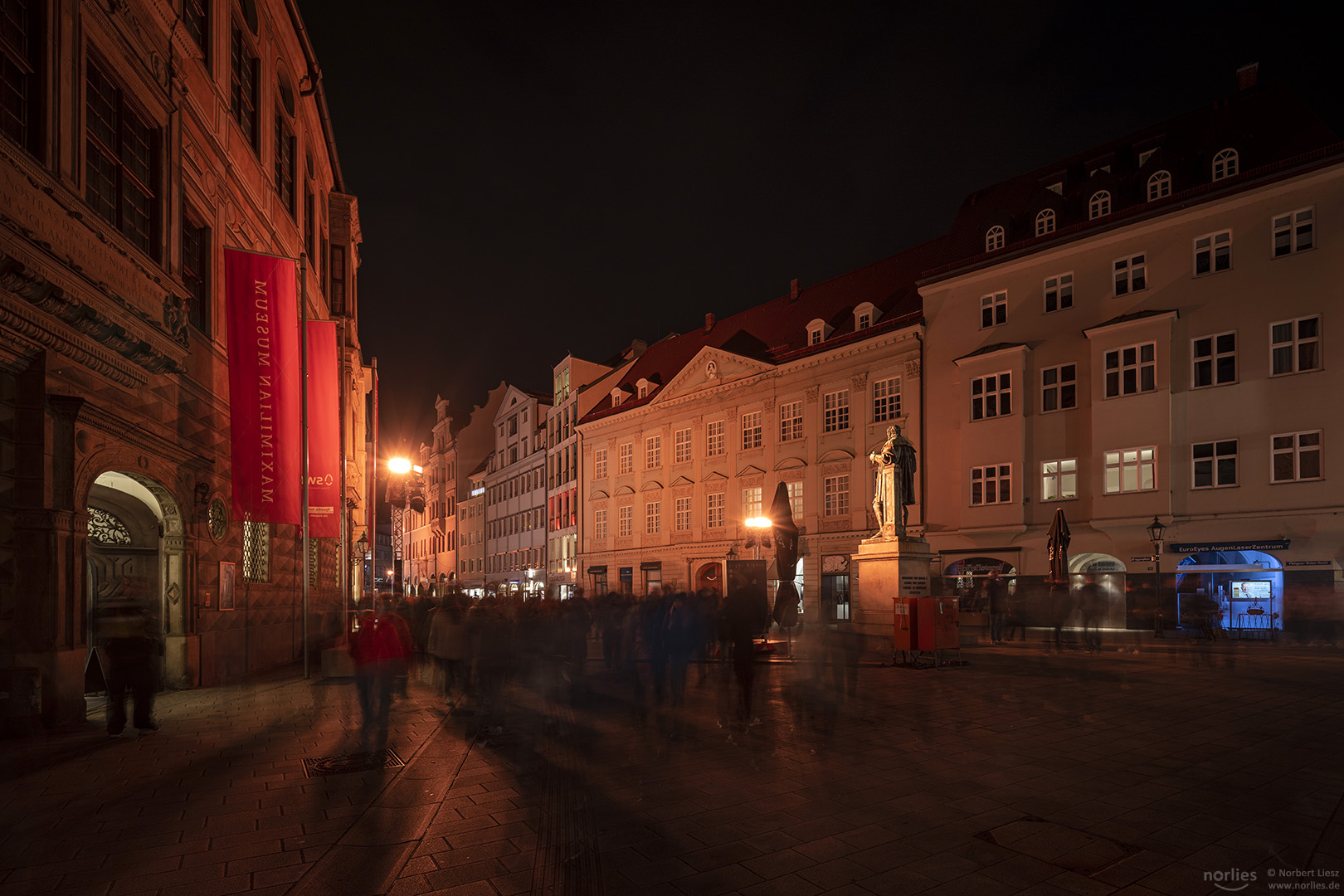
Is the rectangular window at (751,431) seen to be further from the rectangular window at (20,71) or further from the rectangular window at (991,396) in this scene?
the rectangular window at (20,71)

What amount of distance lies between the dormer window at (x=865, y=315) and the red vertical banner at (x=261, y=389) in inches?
1053

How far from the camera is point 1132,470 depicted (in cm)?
2884

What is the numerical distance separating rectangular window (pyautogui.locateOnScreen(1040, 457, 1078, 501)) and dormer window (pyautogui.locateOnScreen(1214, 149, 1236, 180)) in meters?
10.3

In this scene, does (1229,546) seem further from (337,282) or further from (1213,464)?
(337,282)

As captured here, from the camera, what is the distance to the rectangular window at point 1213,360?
2731 cm

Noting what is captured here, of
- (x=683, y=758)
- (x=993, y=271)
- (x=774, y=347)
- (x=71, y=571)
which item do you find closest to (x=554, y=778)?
(x=683, y=758)

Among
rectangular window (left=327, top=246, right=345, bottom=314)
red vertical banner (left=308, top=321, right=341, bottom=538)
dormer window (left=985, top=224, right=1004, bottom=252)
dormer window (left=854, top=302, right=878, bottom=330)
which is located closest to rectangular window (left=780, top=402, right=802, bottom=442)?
dormer window (left=854, top=302, right=878, bottom=330)

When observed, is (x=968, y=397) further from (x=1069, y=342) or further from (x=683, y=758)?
(x=683, y=758)

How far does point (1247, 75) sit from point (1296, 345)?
43.5 ft

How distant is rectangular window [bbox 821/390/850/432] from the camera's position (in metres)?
38.1

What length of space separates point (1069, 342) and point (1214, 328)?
460cm

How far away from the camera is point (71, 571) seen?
1102cm

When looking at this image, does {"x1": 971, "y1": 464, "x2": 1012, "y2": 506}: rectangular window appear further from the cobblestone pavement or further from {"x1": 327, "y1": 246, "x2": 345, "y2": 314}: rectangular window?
{"x1": 327, "y1": 246, "x2": 345, "y2": 314}: rectangular window

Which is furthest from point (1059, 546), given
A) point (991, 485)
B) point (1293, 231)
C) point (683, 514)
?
point (683, 514)
